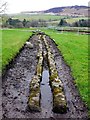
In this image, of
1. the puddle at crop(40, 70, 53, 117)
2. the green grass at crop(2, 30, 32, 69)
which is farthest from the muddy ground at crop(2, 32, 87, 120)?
the green grass at crop(2, 30, 32, 69)

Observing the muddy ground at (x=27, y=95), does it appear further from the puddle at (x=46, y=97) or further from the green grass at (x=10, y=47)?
the green grass at (x=10, y=47)

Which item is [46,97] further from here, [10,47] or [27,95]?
[10,47]

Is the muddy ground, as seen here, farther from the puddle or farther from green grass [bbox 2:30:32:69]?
green grass [bbox 2:30:32:69]

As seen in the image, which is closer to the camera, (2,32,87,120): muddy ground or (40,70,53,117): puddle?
(2,32,87,120): muddy ground

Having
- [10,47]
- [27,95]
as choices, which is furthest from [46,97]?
[10,47]

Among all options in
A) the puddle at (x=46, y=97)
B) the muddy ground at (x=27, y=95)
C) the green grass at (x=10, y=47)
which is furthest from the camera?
the green grass at (x=10, y=47)

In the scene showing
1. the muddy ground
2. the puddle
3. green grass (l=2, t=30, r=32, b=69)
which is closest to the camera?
the muddy ground

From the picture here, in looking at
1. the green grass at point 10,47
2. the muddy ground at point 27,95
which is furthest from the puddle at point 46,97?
the green grass at point 10,47

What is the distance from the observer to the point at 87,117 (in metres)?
14.5

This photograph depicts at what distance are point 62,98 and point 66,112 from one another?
39.8 inches

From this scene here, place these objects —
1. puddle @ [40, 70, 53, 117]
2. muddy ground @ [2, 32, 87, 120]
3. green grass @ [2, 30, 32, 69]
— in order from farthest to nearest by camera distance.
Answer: green grass @ [2, 30, 32, 69] → puddle @ [40, 70, 53, 117] → muddy ground @ [2, 32, 87, 120]

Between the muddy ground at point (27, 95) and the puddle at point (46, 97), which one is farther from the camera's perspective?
the puddle at point (46, 97)

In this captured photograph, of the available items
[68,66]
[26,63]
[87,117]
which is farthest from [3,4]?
[87,117]

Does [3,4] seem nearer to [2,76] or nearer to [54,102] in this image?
[2,76]
